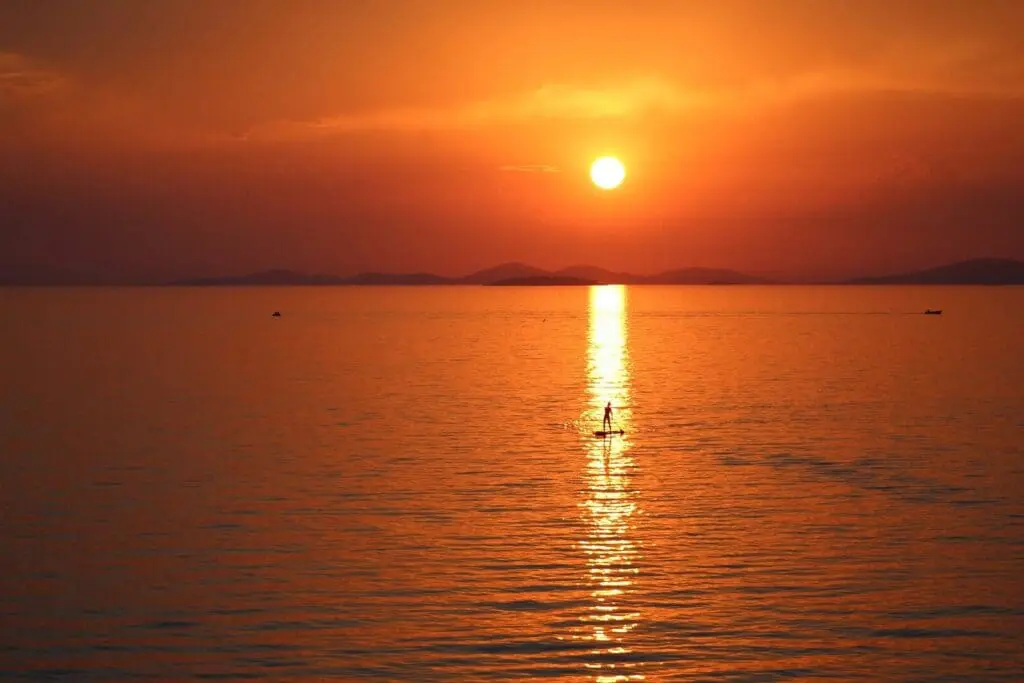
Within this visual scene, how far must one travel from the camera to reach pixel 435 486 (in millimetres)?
49969

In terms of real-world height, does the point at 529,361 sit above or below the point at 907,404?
above

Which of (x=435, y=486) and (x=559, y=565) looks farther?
(x=435, y=486)

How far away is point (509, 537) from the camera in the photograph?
39844 millimetres

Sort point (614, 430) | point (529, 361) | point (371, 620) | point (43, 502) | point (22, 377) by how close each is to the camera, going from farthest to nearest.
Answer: point (529, 361) < point (22, 377) < point (614, 430) < point (43, 502) < point (371, 620)

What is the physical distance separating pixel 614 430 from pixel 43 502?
114 feet

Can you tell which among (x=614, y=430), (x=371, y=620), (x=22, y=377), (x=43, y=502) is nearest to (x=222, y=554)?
(x=371, y=620)

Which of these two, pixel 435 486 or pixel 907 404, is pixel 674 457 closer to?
pixel 435 486

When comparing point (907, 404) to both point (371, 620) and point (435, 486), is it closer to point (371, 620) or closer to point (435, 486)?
point (435, 486)

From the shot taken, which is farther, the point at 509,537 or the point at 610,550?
the point at 509,537

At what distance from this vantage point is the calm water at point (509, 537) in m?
28.2

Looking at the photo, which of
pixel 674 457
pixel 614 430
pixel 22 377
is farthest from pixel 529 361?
pixel 674 457

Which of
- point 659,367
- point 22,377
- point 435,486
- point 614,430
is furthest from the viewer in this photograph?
point 659,367

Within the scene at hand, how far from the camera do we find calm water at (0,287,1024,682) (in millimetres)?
28250

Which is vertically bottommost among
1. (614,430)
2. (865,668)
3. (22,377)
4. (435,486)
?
(865,668)
